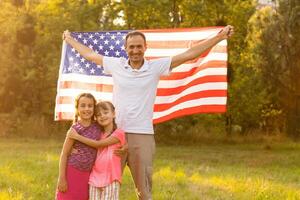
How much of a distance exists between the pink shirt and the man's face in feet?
2.35

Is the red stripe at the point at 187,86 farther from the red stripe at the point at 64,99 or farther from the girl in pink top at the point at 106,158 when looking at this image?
the girl in pink top at the point at 106,158

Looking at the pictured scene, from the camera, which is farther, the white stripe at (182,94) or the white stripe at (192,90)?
the white stripe at (192,90)

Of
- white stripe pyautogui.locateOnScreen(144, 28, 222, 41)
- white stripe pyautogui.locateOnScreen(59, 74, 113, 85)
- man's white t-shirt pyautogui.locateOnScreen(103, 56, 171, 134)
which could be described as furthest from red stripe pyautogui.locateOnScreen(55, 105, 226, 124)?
man's white t-shirt pyautogui.locateOnScreen(103, 56, 171, 134)

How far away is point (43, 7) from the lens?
29859 mm

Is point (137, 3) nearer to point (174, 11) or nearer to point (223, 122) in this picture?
point (174, 11)

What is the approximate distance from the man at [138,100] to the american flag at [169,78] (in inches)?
72.5

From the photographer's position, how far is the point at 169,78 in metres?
8.30

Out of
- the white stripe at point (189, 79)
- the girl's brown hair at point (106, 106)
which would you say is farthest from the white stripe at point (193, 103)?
the girl's brown hair at point (106, 106)

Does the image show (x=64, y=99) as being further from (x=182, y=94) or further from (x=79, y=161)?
(x=79, y=161)

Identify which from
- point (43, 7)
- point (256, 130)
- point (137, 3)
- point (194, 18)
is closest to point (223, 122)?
point (256, 130)

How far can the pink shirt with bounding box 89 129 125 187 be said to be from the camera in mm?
5895

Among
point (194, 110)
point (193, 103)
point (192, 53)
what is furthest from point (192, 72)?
point (192, 53)

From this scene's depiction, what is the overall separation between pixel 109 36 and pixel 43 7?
2258 centimetres

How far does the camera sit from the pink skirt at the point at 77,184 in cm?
595
